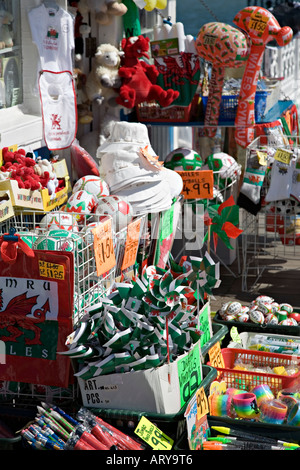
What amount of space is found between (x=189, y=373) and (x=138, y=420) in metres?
0.32

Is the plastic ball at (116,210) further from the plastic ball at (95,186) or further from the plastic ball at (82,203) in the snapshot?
the plastic ball at (95,186)

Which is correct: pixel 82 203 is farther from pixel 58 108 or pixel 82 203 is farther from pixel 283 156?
pixel 283 156

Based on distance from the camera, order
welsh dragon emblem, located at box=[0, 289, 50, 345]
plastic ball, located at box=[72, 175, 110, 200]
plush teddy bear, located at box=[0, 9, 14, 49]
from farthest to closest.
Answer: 1. plush teddy bear, located at box=[0, 9, 14, 49]
2. plastic ball, located at box=[72, 175, 110, 200]
3. welsh dragon emblem, located at box=[0, 289, 50, 345]

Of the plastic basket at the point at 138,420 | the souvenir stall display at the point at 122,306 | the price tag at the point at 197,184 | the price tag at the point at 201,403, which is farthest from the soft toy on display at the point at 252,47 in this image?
the plastic basket at the point at 138,420

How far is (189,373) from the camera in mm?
2881

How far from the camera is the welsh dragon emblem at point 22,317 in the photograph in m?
2.80

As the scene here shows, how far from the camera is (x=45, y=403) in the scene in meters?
2.74

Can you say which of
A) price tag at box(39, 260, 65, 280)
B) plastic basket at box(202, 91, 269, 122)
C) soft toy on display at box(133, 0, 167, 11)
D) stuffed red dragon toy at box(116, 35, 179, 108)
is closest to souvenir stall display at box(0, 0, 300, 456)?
price tag at box(39, 260, 65, 280)

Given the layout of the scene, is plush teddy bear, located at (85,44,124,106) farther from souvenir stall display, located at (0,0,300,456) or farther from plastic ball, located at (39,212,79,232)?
plastic ball, located at (39,212,79,232)

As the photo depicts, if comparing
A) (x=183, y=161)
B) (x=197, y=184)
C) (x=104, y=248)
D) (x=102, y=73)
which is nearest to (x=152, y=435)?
(x=104, y=248)

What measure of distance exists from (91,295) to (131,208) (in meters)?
0.88

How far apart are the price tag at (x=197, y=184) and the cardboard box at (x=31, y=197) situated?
3.38ft

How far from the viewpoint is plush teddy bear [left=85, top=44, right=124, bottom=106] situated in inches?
221
